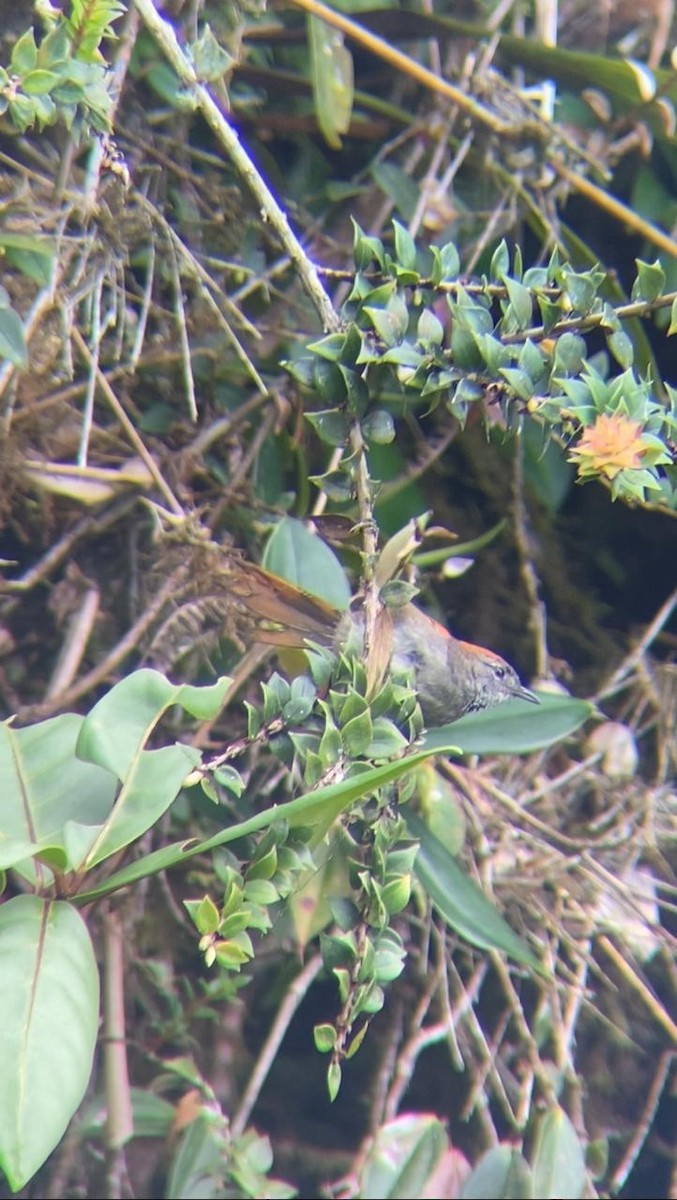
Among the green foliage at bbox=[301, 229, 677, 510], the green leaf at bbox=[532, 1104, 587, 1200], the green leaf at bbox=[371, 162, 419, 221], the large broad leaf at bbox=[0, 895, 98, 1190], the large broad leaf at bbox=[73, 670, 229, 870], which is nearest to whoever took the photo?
the large broad leaf at bbox=[0, 895, 98, 1190]

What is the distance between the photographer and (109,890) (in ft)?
3.14

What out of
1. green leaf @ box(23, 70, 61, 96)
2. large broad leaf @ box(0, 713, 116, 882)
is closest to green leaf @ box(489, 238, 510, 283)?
green leaf @ box(23, 70, 61, 96)

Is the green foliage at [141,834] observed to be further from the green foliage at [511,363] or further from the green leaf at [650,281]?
the green leaf at [650,281]

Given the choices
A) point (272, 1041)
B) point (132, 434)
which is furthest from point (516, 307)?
point (272, 1041)

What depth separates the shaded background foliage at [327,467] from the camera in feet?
4.74

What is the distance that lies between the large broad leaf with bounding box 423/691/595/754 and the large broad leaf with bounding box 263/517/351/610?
208mm

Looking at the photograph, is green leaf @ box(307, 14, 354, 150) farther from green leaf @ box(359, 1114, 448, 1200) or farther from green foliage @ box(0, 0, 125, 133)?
green leaf @ box(359, 1114, 448, 1200)

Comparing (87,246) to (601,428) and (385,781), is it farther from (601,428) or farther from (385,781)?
(385,781)

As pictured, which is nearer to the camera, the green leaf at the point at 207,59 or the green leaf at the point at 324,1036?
the green leaf at the point at 324,1036

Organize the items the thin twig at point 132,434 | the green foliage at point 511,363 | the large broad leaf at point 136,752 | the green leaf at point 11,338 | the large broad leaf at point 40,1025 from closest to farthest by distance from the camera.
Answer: the large broad leaf at point 40,1025 → the large broad leaf at point 136,752 → the green foliage at point 511,363 → the green leaf at point 11,338 → the thin twig at point 132,434

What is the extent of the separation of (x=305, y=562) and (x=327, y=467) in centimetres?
27

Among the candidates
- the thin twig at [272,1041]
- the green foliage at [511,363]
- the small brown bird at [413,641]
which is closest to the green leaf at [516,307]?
the green foliage at [511,363]

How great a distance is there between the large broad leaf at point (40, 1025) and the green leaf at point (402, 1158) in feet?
1.82

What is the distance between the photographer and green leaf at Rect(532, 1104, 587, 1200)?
50.8 inches
